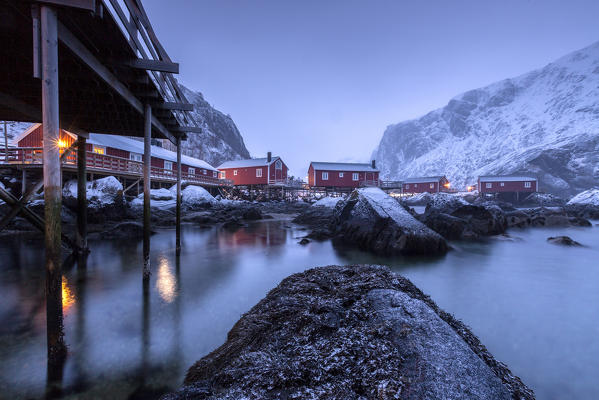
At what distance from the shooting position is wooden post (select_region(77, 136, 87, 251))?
313 inches

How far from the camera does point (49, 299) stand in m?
3.16

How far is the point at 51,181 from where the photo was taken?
124 inches

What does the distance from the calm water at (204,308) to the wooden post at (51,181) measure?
0.50 meters

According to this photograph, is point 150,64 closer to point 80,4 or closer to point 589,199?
point 80,4

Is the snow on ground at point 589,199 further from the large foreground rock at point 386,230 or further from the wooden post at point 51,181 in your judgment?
the wooden post at point 51,181

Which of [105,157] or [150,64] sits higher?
[105,157]

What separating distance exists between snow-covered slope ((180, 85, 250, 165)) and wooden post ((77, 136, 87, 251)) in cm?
5559

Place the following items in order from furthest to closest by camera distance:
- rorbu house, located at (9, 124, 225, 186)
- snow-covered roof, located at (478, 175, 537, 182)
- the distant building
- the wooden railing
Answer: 1. snow-covered roof, located at (478, 175, 537, 182)
2. the distant building
3. rorbu house, located at (9, 124, 225, 186)
4. the wooden railing

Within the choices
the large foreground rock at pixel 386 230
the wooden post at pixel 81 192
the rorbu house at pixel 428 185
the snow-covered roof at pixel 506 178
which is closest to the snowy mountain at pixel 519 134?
the snow-covered roof at pixel 506 178

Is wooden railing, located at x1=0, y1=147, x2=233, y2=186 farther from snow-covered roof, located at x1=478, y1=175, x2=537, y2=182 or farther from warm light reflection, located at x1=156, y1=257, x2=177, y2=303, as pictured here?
snow-covered roof, located at x1=478, y1=175, x2=537, y2=182

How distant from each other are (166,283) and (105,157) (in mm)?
24966

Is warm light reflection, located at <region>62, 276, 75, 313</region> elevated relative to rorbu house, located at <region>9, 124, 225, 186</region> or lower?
lower

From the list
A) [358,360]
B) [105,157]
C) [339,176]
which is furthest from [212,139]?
[358,360]

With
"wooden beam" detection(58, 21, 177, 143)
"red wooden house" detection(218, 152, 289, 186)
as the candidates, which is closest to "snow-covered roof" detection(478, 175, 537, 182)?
"red wooden house" detection(218, 152, 289, 186)
